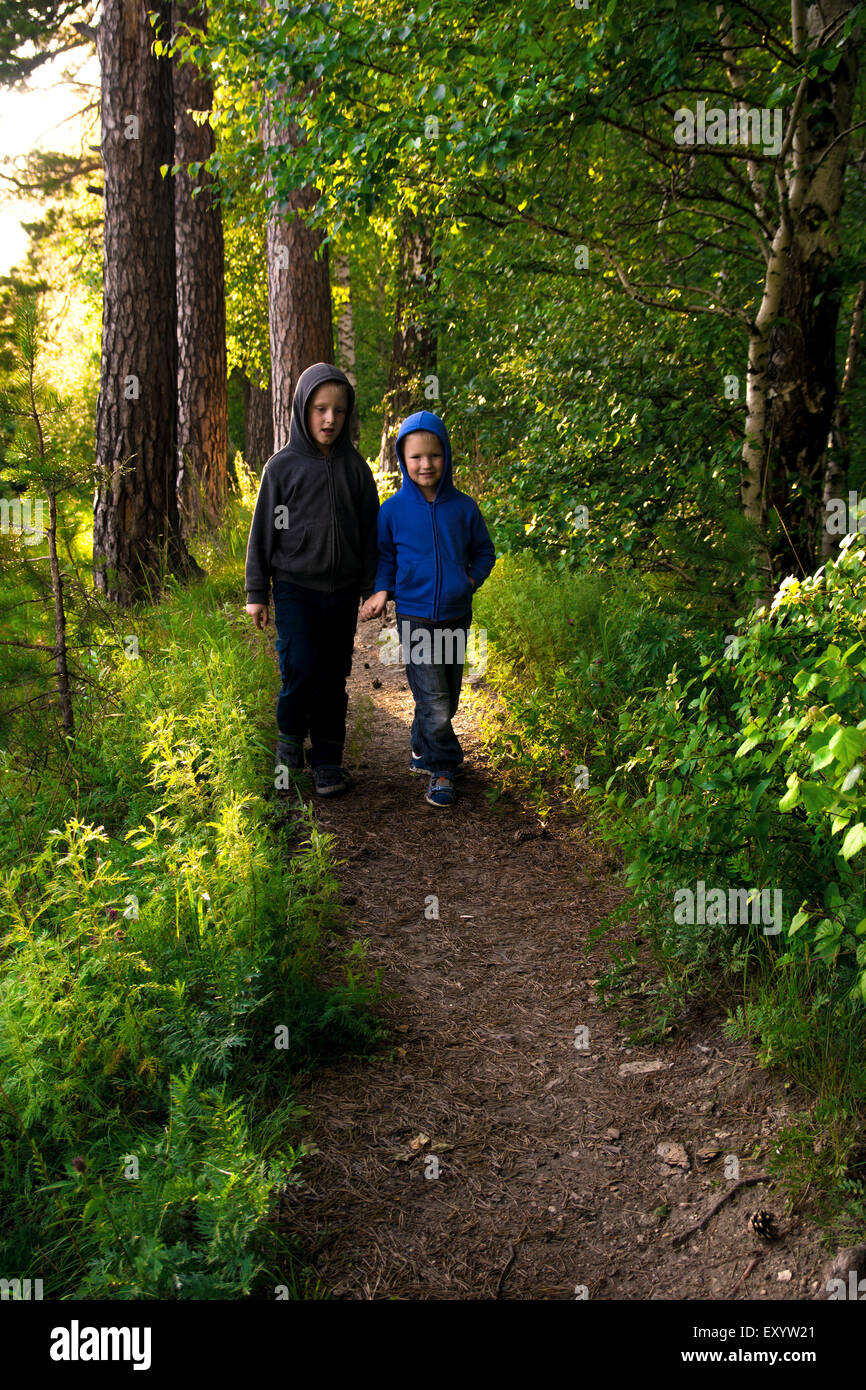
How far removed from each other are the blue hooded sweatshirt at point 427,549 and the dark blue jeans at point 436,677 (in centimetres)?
8

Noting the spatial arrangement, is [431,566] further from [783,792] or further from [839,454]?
[783,792]

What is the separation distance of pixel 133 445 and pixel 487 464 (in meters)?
3.95

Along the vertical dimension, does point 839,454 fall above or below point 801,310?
A: below

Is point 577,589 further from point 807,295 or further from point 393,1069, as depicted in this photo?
point 393,1069

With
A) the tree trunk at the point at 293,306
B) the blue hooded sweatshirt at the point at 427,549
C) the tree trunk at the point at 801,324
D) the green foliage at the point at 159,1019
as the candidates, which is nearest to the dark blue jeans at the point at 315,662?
the blue hooded sweatshirt at the point at 427,549

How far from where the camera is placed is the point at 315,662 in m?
5.13

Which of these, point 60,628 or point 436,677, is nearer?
point 60,628

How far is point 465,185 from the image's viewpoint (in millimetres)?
5168

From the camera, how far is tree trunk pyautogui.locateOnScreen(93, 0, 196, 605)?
24.1 ft

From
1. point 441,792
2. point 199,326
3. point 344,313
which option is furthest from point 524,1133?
point 344,313

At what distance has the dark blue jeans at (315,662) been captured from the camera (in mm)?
5090

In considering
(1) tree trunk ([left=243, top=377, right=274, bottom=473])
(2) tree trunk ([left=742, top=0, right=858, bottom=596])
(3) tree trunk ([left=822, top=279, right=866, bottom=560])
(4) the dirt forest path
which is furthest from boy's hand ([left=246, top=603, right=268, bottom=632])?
(1) tree trunk ([left=243, top=377, right=274, bottom=473])

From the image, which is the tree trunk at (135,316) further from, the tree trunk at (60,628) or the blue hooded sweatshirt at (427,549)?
the blue hooded sweatshirt at (427,549)

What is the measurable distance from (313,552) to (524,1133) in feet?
10.3
